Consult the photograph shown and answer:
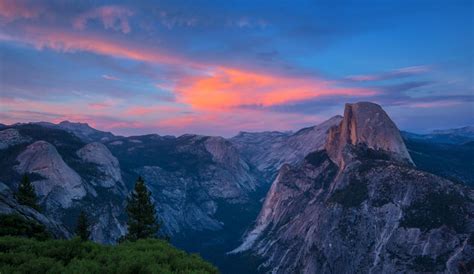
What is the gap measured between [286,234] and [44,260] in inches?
7148

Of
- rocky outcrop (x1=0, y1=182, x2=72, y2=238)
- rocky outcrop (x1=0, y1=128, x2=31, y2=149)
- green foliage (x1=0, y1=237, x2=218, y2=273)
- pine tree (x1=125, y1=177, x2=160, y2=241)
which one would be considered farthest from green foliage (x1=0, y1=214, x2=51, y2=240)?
rocky outcrop (x1=0, y1=128, x2=31, y2=149)

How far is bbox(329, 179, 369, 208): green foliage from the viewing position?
14266 cm

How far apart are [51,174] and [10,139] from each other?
143 feet

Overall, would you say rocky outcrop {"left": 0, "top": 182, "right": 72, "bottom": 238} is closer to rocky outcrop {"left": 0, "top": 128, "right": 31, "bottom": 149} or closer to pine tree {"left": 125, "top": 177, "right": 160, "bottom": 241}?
pine tree {"left": 125, "top": 177, "right": 160, "bottom": 241}

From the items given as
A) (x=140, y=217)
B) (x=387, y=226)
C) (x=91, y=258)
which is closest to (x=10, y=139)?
(x=140, y=217)

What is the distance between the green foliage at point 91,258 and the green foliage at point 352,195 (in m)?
132

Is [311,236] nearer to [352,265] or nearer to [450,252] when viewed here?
[352,265]

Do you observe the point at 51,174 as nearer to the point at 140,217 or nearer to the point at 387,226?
the point at 140,217

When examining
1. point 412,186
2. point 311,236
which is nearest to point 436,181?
point 412,186

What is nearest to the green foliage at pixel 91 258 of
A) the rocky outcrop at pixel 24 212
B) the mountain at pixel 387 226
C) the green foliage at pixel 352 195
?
the rocky outcrop at pixel 24 212

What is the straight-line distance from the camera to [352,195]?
14712 cm

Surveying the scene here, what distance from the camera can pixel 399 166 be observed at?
143375 millimetres

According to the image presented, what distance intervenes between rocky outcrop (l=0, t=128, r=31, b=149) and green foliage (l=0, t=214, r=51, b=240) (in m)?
188

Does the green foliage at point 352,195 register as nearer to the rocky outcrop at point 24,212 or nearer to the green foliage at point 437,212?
the green foliage at point 437,212
